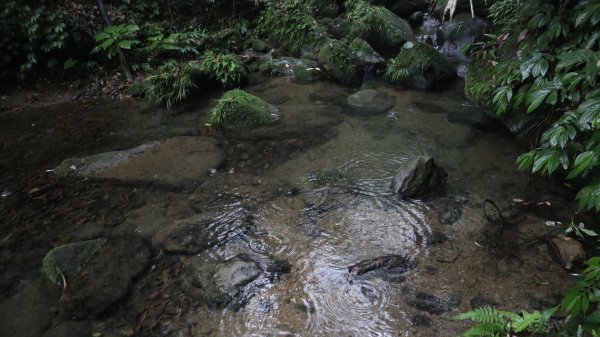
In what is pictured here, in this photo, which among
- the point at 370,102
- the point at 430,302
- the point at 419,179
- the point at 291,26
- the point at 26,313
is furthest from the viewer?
the point at 291,26

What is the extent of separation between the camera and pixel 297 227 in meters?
4.31

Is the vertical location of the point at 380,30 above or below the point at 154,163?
above

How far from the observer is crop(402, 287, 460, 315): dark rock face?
3.24 m

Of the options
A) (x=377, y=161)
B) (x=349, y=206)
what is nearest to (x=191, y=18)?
(x=377, y=161)

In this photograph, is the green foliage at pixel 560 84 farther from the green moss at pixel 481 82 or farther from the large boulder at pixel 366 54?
the large boulder at pixel 366 54

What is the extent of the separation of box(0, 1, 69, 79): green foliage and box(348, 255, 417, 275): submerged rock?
8387mm

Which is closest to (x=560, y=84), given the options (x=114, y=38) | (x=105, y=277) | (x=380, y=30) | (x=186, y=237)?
(x=186, y=237)

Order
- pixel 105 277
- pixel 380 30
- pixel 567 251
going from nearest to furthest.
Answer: pixel 567 251 → pixel 105 277 → pixel 380 30

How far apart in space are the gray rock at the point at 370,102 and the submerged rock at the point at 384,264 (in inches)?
154

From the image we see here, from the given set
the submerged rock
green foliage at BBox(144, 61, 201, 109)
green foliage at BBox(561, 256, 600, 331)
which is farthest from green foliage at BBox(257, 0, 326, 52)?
green foliage at BBox(561, 256, 600, 331)

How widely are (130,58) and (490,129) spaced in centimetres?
809

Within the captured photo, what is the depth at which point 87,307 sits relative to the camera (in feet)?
11.3

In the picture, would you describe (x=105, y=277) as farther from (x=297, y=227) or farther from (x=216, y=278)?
(x=297, y=227)

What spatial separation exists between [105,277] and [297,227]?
77.7 inches
